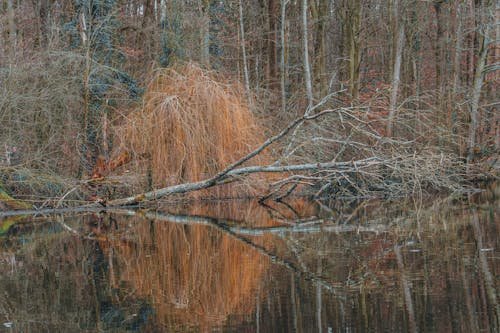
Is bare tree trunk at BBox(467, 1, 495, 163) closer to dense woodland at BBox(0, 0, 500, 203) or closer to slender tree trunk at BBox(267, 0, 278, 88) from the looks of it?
dense woodland at BBox(0, 0, 500, 203)

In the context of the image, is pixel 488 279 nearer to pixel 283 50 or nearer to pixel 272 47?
pixel 283 50

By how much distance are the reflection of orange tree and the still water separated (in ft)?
0.06

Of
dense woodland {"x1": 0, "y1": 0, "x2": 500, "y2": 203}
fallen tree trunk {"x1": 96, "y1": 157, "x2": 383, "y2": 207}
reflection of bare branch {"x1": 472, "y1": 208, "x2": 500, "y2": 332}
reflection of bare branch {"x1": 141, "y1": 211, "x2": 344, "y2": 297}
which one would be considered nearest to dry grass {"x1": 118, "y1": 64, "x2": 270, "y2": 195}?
dense woodland {"x1": 0, "y1": 0, "x2": 500, "y2": 203}

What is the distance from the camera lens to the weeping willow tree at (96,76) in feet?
60.0

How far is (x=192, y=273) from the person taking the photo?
823cm

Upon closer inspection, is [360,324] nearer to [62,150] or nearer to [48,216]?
[48,216]

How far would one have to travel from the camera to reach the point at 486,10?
928 inches

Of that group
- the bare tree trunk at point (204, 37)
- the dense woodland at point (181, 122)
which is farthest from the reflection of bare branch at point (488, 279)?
the bare tree trunk at point (204, 37)

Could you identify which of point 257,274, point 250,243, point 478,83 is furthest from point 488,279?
point 478,83

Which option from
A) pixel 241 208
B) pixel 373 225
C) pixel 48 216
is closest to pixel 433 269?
pixel 373 225

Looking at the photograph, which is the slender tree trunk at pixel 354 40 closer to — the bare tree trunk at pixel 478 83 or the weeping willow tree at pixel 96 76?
the bare tree trunk at pixel 478 83

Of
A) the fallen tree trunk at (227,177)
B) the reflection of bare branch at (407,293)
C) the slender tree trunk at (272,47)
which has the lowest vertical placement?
the reflection of bare branch at (407,293)

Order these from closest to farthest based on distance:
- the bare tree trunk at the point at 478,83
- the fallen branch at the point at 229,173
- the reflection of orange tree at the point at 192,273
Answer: the reflection of orange tree at the point at 192,273 < the fallen branch at the point at 229,173 < the bare tree trunk at the point at 478,83

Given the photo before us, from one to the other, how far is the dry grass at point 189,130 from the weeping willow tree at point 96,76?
1.46m
